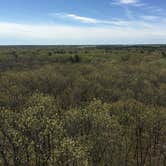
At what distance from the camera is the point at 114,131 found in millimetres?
23109

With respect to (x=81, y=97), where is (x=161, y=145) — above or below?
below

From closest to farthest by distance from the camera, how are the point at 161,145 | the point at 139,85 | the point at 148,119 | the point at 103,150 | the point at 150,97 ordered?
1. the point at 103,150
2. the point at 148,119
3. the point at 161,145
4. the point at 150,97
5. the point at 139,85

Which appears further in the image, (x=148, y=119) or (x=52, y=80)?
(x=52, y=80)

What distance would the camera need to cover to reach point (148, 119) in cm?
2820

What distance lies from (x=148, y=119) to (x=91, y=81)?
80.3 feet

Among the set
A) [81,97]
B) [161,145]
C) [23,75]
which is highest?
[23,75]

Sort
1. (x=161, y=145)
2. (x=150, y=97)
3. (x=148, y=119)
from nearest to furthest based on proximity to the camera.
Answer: (x=148, y=119), (x=161, y=145), (x=150, y=97)

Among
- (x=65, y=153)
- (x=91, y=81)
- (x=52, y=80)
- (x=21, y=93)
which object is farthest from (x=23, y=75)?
(x=65, y=153)

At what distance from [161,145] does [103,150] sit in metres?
19.4

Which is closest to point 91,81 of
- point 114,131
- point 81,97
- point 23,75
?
point 81,97

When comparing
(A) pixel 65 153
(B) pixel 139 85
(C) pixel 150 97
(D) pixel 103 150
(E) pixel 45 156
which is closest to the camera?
(A) pixel 65 153

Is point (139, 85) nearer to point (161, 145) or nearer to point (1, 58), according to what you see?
point (161, 145)

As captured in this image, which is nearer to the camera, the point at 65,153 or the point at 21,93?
the point at 65,153

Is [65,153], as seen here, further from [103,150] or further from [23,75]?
[23,75]
